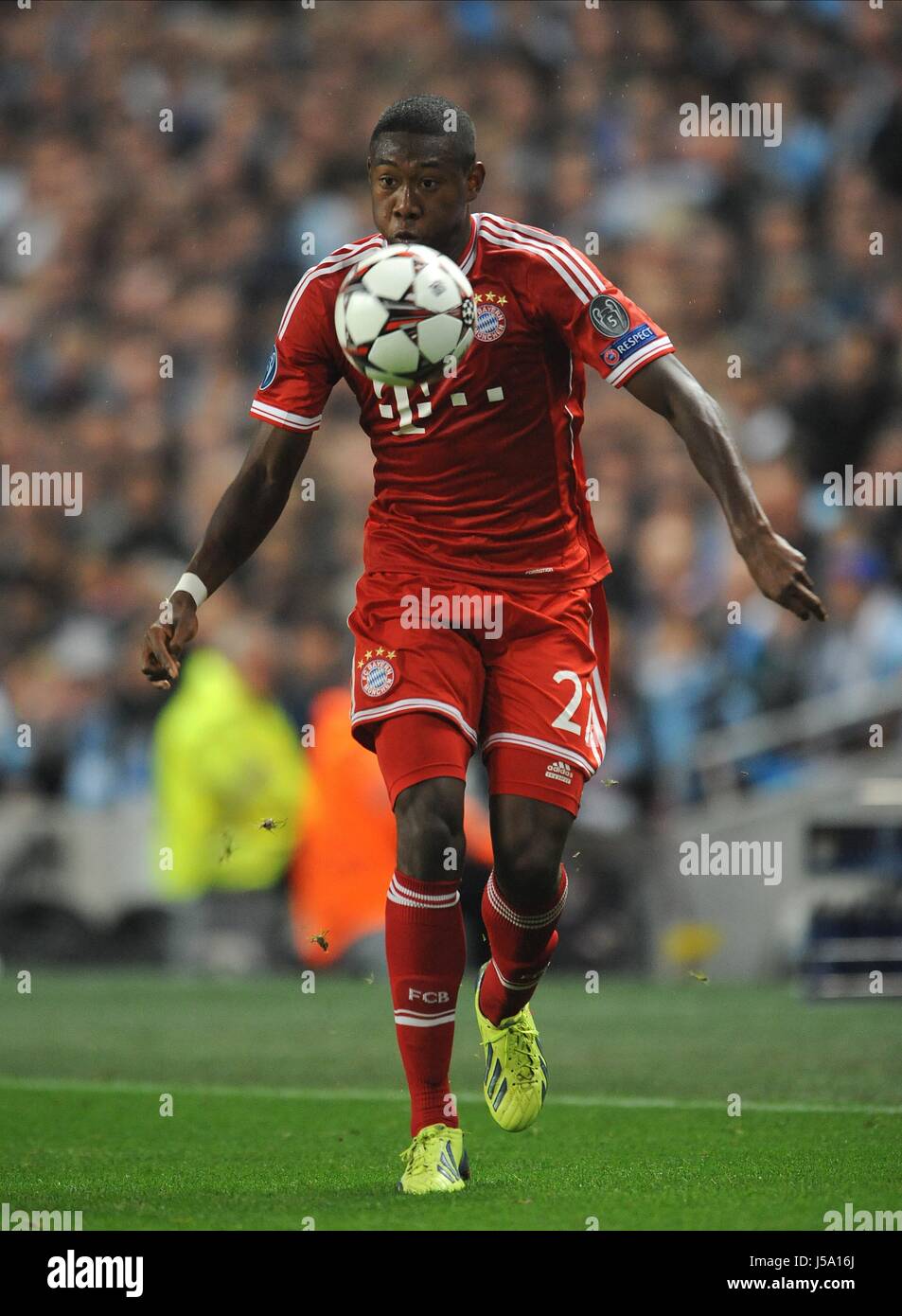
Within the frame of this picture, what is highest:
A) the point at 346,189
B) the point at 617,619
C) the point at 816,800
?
the point at 346,189

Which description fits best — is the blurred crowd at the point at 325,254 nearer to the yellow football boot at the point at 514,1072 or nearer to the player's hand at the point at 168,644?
the yellow football boot at the point at 514,1072

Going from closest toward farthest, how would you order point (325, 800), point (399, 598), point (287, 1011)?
point (399, 598)
point (287, 1011)
point (325, 800)

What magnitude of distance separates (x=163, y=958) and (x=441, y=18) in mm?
7322

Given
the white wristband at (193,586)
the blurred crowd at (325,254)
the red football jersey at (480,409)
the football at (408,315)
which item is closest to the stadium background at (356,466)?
the blurred crowd at (325,254)

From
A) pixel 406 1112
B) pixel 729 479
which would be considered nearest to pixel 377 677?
pixel 729 479

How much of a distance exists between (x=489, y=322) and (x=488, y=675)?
34.1 inches

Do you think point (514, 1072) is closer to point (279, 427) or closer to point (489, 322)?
point (279, 427)

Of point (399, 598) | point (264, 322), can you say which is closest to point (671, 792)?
point (264, 322)

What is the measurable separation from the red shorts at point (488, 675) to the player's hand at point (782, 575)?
84cm

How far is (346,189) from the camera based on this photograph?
46.4 ft

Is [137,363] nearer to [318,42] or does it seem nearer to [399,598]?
[318,42]

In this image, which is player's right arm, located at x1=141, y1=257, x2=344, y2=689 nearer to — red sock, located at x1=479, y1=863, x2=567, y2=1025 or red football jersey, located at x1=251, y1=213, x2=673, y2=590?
red football jersey, located at x1=251, y1=213, x2=673, y2=590

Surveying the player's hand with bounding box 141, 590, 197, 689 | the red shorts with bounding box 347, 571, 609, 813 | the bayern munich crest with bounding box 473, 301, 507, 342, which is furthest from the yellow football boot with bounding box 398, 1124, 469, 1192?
the bayern munich crest with bounding box 473, 301, 507, 342

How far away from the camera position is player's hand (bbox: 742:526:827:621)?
405cm
